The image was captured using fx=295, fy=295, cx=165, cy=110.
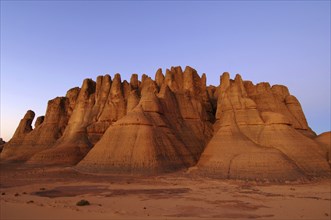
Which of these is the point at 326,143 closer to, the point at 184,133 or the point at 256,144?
the point at 256,144

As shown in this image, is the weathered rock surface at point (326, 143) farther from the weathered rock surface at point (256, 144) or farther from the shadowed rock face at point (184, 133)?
the weathered rock surface at point (256, 144)

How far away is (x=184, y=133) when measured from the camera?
42469 millimetres

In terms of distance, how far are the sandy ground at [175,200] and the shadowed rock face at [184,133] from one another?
382 cm

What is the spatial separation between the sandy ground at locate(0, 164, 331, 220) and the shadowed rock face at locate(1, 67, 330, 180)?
12.5ft

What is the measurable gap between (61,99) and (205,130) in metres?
35.8

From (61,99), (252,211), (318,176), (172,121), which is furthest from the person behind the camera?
(61,99)

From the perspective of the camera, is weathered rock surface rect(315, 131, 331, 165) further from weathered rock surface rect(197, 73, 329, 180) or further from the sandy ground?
the sandy ground

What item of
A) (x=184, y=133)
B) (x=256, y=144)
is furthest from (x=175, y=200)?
(x=184, y=133)

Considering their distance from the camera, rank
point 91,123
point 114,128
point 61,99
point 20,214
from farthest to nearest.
Answer: point 61,99 → point 91,123 → point 114,128 → point 20,214

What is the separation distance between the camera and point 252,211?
15.4 metres

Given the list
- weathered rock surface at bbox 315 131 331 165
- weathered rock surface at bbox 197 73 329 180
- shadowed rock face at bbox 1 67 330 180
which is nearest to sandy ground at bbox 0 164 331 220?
weathered rock surface at bbox 197 73 329 180

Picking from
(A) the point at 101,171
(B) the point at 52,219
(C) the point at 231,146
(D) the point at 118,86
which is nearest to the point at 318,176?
(C) the point at 231,146

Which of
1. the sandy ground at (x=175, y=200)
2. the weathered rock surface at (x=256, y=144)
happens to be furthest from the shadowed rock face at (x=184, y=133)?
the sandy ground at (x=175, y=200)

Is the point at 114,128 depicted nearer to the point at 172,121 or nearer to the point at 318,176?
the point at 172,121
